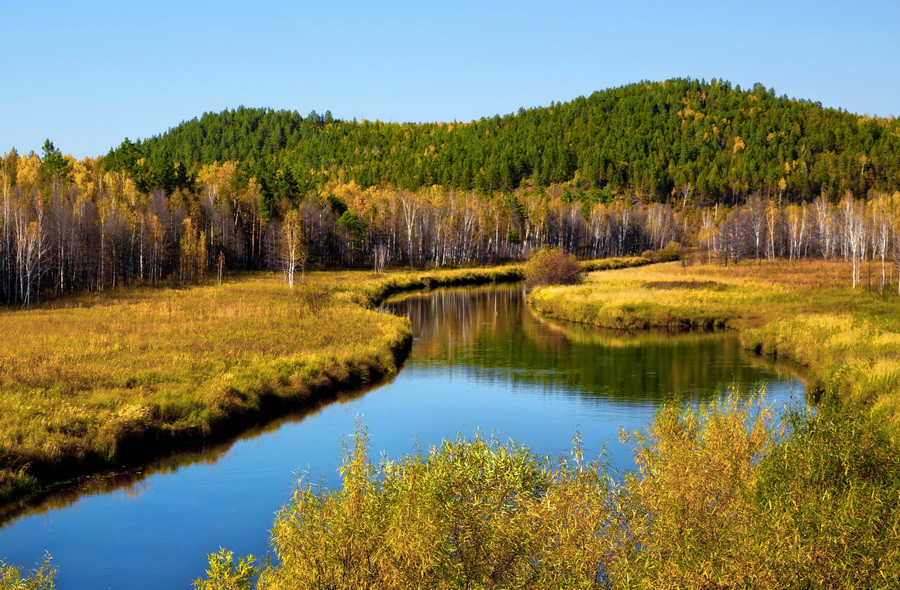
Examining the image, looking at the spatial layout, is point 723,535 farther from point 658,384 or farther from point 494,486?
point 658,384

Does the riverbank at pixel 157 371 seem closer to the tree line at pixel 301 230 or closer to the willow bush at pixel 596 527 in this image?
the willow bush at pixel 596 527

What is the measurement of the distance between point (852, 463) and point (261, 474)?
55.4ft

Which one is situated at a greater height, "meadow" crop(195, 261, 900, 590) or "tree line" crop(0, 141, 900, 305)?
"tree line" crop(0, 141, 900, 305)

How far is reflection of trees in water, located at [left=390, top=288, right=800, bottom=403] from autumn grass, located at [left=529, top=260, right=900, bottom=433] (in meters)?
2.69

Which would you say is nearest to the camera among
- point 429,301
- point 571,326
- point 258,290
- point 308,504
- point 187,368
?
point 308,504

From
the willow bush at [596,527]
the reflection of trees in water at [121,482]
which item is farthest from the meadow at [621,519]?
the reflection of trees in water at [121,482]

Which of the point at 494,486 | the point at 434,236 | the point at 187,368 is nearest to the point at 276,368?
the point at 187,368

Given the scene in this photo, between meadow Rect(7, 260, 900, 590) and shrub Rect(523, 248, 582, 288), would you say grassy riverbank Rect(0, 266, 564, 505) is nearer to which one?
meadow Rect(7, 260, 900, 590)

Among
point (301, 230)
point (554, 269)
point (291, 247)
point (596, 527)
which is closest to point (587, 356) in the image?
point (596, 527)

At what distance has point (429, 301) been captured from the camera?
8100 centimetres

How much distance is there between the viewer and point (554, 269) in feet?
286

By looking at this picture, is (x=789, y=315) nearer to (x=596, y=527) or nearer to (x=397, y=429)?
(x=397, y=429)

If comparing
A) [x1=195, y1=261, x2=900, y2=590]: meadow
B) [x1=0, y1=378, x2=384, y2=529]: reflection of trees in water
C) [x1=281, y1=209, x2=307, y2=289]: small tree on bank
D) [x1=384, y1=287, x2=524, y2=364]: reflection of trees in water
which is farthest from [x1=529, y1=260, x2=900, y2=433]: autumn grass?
[x1=281, y1=209, x2=307, y2=289]: small tree on bank

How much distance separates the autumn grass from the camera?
3117 centimetres
